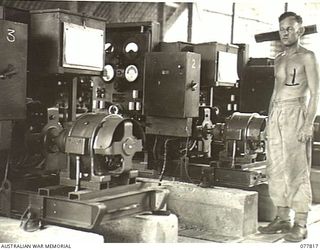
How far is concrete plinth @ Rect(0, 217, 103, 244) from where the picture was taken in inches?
109

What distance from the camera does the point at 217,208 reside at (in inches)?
156

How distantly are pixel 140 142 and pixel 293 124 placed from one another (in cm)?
108

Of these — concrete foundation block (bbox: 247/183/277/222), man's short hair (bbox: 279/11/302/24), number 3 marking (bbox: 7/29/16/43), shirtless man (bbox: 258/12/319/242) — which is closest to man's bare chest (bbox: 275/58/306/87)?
shirtless man (bbox: 258/12/319/242)

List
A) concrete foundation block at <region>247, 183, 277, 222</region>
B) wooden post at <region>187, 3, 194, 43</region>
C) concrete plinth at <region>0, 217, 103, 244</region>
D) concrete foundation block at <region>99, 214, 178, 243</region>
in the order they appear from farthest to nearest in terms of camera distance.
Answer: wooden post at <region>187, 3, 194, 43</region>
concrete foundation block at <region>247, 183, 277, 222</region>
concrete foundation block at <region>99, 214, 178, 243</region>
concrete plinth at <region>0, 217, 103, 244</region>

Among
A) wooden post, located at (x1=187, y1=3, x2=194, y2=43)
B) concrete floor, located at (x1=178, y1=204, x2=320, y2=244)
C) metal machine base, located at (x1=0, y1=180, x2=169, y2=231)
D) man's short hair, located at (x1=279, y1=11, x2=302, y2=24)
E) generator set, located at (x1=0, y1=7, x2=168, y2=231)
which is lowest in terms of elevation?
concrete floor, located at (x1=178, y1=204, x2=320, y2=244)

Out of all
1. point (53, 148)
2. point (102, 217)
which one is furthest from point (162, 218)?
point (53, 148)

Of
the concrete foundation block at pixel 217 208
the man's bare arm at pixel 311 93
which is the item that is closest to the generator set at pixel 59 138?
the concrete foundation block at pixel 217 208

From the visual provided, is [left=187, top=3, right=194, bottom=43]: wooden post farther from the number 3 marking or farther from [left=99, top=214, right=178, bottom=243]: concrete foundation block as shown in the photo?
the number 3 marking

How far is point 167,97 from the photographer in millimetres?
4480

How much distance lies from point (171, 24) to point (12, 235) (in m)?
8.14

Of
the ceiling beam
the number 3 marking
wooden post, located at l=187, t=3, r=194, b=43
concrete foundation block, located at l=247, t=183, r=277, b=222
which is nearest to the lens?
the number 3 marking

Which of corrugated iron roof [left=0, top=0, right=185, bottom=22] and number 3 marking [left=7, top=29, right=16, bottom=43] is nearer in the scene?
number 3 marking [left=7, top=29, right=16, bottom=43]

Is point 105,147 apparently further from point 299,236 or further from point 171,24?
point 171,24

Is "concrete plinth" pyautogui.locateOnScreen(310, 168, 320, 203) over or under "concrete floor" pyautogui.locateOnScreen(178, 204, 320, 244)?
over
